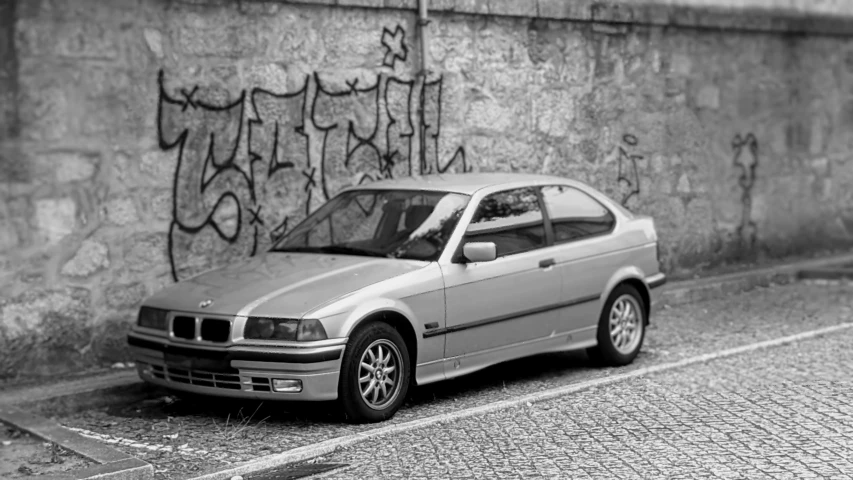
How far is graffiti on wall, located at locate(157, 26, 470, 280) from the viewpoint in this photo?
10484mm

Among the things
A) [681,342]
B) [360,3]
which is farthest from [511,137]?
[681,342]

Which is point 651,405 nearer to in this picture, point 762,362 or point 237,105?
point 762,362

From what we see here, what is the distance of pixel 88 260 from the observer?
9867mm

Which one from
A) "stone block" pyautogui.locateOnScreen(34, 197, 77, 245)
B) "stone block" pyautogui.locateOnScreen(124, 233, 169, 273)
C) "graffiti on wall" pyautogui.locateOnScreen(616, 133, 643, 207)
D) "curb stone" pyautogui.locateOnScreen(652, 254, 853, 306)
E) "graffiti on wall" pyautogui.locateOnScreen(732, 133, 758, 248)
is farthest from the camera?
"graffiti on wall" pyautogui.locateOnScreen(732, 133, 758, 248)

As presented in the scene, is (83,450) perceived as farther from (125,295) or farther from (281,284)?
(125,295)

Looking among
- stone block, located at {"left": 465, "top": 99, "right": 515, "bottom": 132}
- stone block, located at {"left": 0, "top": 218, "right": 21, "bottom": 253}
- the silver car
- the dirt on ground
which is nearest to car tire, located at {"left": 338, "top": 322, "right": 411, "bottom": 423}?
the silver car

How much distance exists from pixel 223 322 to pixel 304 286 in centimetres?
58

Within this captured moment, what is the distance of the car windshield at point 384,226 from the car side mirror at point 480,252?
23 centimetres

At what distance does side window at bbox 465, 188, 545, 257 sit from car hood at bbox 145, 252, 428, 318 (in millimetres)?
653

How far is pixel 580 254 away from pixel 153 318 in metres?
3.26

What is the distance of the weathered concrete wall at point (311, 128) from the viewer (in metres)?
9.62

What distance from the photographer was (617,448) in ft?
23.1

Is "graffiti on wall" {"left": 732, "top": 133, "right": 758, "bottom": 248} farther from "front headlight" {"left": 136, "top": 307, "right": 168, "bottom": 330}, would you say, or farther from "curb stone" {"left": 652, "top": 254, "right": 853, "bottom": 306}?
"front headlight" {"left": 136, "top": 307, "right": 168, "bottom": 330}

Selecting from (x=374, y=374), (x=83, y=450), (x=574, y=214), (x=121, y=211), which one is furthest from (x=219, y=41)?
(x=83, y=450)
